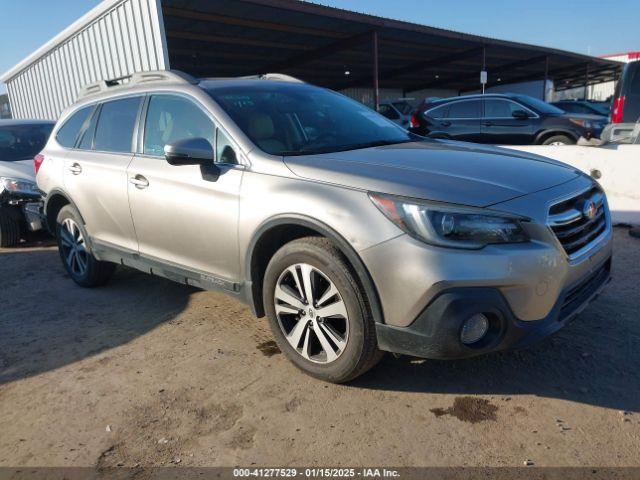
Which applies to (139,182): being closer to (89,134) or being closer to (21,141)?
(89,134)

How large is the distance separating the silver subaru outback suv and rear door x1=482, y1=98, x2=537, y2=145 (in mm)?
6913

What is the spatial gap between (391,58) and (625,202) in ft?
64.0

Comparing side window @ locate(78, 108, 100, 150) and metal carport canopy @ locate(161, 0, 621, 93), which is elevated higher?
metal carport canopy @ locate(161, 0, 621, 93)

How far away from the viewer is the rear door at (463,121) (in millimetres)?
10266

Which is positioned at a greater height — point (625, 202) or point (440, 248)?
point (440, 248)

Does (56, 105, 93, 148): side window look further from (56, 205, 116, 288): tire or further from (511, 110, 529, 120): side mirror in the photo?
(511, 110, 529, 120): side mirror

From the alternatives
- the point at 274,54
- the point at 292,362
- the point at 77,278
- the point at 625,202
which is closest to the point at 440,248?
the point at 292,362

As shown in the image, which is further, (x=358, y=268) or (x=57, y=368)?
(x=57, y=368)

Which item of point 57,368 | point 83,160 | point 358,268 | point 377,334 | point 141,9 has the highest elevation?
point 141,9

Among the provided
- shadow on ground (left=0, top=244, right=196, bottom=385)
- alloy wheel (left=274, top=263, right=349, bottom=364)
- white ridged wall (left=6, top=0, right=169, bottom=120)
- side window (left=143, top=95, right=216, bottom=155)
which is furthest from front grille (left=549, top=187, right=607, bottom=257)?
white ridged wall (left=6, top=0, right=169, bottom=120)

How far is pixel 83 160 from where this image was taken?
4336 mm

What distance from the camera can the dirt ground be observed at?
226 cm

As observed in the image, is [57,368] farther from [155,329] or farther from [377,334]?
→ [377,334]

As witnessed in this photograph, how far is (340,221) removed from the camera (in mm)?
2475
